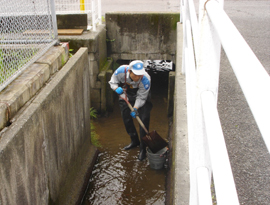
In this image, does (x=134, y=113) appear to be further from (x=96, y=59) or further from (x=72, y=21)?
(x=72, y=21)

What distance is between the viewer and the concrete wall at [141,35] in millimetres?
8406

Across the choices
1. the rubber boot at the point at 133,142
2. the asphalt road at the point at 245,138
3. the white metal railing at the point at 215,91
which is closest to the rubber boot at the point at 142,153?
the rubber boot at the point at 133,142

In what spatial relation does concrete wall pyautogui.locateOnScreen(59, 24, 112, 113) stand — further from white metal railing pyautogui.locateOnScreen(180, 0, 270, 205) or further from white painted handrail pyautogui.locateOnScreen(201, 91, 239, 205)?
white painted handrail pyautogui.locateOnScreen(201, 91, 239, 205)

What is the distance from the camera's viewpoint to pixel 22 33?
4312mm

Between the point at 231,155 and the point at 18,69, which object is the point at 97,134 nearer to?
the point at 18,69

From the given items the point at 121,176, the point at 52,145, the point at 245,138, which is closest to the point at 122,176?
the point at 121,176

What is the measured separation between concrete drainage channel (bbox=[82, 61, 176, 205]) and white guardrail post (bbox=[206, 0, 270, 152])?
4.44m

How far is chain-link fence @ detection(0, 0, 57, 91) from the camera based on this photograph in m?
3.78

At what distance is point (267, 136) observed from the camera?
0.58 m

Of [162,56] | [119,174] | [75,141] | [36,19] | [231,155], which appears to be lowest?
[119,174]

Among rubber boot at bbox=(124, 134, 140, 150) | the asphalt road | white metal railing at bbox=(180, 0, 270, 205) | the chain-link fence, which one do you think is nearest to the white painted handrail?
white metal railing at bbox=(180, 0, 270, 205)

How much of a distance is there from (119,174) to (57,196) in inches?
65.4

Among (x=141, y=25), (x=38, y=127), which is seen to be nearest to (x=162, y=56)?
(x=141, y=25)

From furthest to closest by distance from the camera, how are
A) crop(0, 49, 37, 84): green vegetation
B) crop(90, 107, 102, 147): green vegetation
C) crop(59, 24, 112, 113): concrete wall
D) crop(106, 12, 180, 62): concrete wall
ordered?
crop(106, 12, 180, 62): concrete wall, crop(59, 24, 112, 113): concrete wall, crop(90, 107, 102, 147): green vegetation, crop(0, 49, 37, 84): green vegetation
